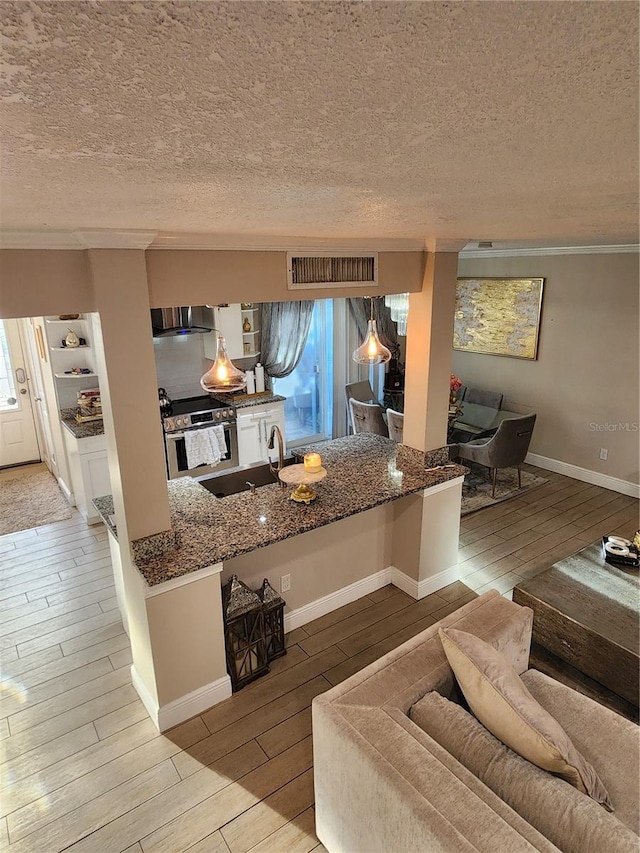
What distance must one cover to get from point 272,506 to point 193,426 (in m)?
2.36

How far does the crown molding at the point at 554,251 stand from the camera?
5.01 metres

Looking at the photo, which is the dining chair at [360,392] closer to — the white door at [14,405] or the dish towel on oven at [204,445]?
the dish towel on oven at [204,445]

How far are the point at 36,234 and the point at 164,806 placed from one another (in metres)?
2.51

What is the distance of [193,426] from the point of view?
209 inches

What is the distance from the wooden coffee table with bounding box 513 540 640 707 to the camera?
2812 millimetres

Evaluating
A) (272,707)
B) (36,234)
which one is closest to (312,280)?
(36,234)

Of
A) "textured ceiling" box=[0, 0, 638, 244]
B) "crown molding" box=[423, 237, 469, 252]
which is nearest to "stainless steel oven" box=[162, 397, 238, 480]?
"crown molding" box=[423, 237, 469, 252]

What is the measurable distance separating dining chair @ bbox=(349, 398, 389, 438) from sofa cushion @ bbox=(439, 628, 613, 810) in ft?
11.6

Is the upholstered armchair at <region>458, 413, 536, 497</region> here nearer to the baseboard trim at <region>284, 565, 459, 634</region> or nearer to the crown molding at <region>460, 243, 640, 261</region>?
the baseboard trim at <region>284, 565, 459, 634</region>

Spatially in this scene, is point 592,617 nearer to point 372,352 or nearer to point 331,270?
point 372,352

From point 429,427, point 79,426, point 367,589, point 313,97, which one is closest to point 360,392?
point 429,427

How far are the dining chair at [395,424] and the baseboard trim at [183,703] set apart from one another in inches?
118

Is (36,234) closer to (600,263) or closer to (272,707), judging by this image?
(272,707)

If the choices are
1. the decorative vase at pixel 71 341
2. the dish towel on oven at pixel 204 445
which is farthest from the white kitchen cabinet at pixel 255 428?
the decorative vase at pixel 71 341
